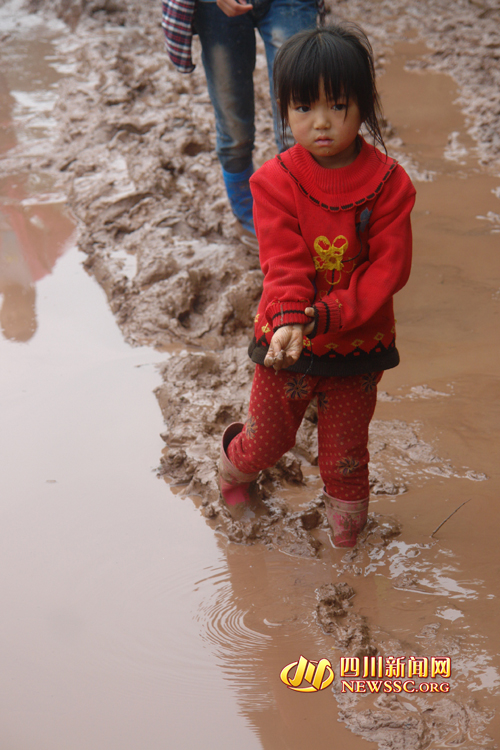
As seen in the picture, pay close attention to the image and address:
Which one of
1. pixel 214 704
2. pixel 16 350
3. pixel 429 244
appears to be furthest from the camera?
pixel 429 244

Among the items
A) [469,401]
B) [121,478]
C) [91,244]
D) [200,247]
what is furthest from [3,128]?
[469,401]

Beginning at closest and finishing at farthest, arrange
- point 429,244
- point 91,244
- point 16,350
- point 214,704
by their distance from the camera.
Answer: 1. point 214,704
2. point 16,350
3. point 429,244
4. point 91,244

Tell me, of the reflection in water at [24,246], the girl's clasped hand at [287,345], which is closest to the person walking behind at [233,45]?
the reflection in water at [24,246]

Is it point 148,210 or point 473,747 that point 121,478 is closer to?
point 473,747

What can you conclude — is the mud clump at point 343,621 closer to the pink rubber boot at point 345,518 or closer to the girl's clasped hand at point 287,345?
the pink rubber boot at point 345,518

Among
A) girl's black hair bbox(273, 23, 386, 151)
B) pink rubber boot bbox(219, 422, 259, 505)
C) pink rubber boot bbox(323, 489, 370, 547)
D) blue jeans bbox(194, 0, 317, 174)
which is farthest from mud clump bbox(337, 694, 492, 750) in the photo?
blue jeans bbox(194, 0, 317, 174)

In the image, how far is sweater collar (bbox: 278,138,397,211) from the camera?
50.3 inches

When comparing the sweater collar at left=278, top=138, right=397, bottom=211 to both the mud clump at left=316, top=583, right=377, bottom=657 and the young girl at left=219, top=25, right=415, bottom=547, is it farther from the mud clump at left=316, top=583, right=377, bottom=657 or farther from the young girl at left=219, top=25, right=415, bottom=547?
the mud clump at left=316, top=583, right=377, bottom=657

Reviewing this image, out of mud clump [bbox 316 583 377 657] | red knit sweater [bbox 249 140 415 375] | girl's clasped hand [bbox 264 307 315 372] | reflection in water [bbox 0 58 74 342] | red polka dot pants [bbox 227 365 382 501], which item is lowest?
reflection in water [bbox 0 58 74 342]

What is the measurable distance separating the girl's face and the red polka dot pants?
0.45m

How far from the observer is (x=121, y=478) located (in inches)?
73.2

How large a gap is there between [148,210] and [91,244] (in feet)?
1.02

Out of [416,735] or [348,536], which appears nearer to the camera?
[416,735]

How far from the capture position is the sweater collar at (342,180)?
1277 millimetres
